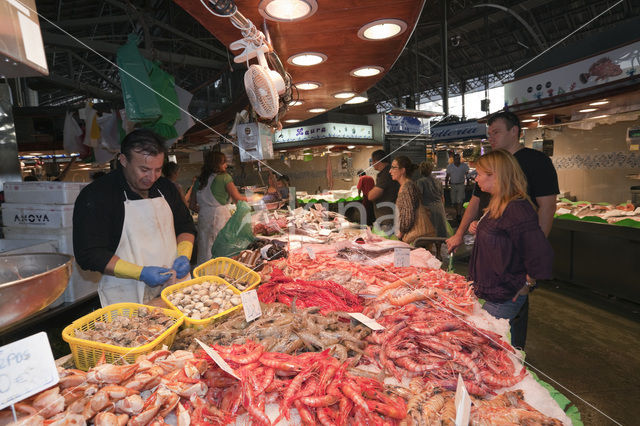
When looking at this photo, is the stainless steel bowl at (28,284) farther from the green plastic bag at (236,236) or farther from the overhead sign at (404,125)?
the overhead sign at (404,125)

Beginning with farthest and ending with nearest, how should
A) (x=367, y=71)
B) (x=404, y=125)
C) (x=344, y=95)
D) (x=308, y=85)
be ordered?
(x=404, y=125)
(x=344, y=95)
(x=308, y=85)
(x=367, y=71)

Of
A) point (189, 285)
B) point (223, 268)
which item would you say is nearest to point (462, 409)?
point (189, 285)

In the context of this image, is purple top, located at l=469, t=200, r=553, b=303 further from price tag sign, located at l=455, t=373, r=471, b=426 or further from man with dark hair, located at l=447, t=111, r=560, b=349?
price tag sign, located at l=455, t=373, r=471, b=426

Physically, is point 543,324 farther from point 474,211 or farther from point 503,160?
point 503,160

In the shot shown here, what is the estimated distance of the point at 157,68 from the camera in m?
3.62

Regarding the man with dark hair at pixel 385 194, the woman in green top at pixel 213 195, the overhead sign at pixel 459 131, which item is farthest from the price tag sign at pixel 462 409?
the overhead sign at pixel 459 131

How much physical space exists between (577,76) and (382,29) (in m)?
4.94

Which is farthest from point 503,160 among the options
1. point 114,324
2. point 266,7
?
point 114,324

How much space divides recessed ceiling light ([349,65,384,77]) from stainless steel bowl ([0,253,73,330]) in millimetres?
4115

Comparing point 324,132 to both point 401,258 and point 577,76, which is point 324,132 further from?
point 401,258

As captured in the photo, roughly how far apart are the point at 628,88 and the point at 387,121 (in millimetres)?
9494

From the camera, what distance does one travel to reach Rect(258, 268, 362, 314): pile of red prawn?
2232 millimetres

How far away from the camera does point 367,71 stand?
4.54 metres

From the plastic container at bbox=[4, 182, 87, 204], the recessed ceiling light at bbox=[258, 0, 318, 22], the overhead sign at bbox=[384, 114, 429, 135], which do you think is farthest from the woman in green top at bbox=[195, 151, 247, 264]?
the overhead sign at bbox=[384, 114, 429, 135]
